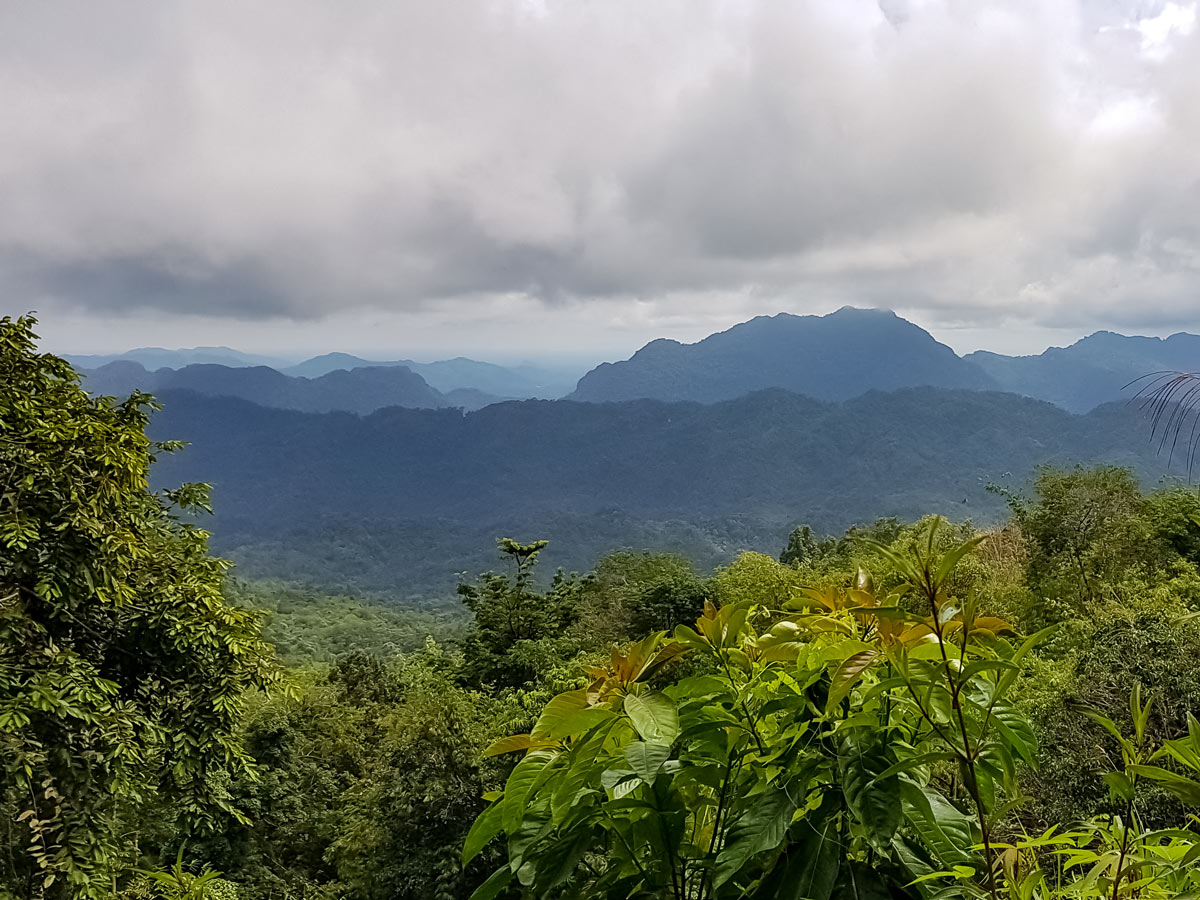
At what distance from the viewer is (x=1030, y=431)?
14875 centimetres

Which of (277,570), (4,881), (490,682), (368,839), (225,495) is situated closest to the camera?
(4,881)

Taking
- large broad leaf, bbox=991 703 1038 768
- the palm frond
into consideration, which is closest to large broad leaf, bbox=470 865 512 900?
large broad leaf, bbox=991 703 1038 768

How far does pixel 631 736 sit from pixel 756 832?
0.17 metres

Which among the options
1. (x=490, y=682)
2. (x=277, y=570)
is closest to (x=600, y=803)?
(x=490, y=682)

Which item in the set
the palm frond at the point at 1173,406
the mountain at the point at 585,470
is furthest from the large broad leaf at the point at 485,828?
the mountain at the point at 585,470

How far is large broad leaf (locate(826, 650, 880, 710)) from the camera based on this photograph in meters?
0.70

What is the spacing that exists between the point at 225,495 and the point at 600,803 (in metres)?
188

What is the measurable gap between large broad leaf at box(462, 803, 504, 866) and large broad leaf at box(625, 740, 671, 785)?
0.23 m

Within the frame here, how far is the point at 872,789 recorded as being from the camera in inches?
28.7

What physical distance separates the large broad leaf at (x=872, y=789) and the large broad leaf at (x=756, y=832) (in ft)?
0.22

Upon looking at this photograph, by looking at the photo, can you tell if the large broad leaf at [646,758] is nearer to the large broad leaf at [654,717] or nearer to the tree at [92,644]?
the large broad leaf at [654,717]

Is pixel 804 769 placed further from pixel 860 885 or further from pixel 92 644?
pixel 92 644

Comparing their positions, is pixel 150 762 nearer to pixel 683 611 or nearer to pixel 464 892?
pixel 464 892

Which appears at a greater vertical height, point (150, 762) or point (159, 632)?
point (159, 632)
